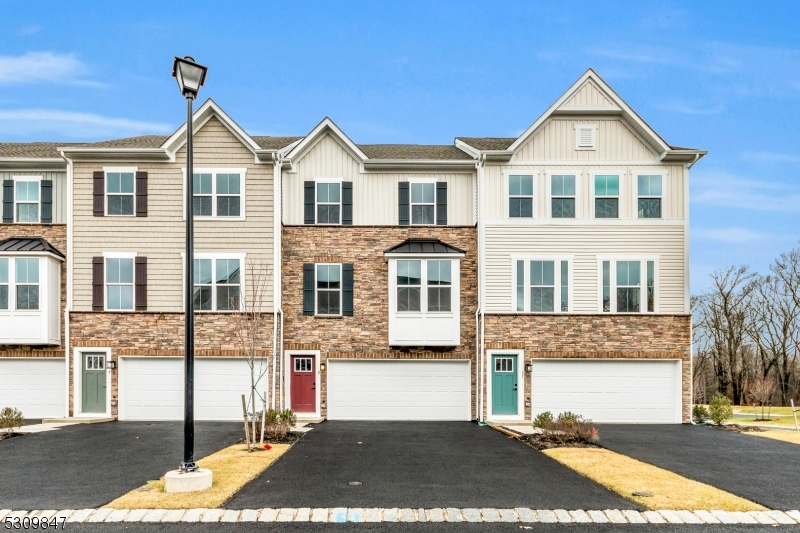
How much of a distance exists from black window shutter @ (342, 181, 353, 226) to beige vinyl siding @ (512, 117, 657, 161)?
226 inches

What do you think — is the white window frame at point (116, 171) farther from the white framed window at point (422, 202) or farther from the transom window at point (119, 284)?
the white framed window at point (422, 202)

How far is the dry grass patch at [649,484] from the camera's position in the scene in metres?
9.92

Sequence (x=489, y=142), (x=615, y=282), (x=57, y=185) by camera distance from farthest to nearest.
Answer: (x=489, y=142) → (x=57, y=185) → (x=615, y=282)

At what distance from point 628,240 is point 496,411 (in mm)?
7180

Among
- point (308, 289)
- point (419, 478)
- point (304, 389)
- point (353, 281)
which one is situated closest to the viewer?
point (419, 478)

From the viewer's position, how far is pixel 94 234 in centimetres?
2364

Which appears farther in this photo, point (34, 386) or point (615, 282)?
point (615, 282)

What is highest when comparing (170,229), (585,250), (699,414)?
(170,229)

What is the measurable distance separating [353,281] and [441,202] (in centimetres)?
408

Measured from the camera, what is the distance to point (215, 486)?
10.7m

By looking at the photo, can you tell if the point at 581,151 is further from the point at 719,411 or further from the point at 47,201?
the point at 47,201

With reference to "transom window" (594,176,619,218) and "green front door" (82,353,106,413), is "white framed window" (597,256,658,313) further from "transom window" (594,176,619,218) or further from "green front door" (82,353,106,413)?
"green front door" (82,353,106,413)

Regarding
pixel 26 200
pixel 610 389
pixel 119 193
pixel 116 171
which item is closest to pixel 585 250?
pixel 610 389

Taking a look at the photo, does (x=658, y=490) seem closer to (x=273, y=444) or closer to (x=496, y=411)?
(x=273, y=444)
